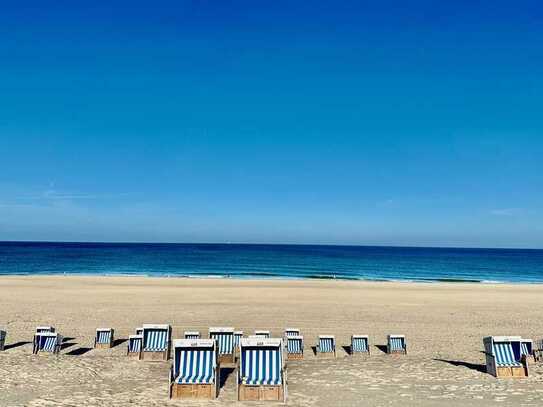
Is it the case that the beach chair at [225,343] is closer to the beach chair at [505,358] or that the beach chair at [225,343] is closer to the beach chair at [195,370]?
the beach chair at [195,370]

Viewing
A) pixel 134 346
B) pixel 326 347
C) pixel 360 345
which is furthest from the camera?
pixel 360 345

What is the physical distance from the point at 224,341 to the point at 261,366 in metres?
3.46

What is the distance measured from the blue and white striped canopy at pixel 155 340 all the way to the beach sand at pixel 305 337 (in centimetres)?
47

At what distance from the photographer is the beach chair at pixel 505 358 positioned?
10266 millimetres

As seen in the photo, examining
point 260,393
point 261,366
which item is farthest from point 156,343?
point 260,393

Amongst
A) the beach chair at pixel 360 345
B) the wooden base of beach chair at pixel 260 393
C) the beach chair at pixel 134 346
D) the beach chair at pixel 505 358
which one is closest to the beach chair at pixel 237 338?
the beach chair at pixel 134 346

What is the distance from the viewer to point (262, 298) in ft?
89.9

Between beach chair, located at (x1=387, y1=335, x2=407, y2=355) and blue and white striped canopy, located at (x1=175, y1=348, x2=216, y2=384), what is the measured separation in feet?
19.8

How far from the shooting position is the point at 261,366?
9.09m

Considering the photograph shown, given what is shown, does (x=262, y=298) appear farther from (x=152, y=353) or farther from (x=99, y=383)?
(x=99, y=383)

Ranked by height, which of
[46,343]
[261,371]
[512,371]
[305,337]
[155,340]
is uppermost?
[261,371]

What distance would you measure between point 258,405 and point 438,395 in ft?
11.4

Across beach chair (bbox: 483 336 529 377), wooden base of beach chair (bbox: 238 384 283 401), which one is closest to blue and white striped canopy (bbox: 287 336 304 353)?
wooden base of beach chair (bbox: 238 384 283 401)

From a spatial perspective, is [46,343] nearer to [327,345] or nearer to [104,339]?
[104,339]
